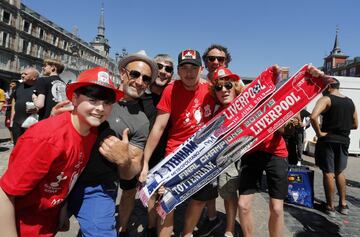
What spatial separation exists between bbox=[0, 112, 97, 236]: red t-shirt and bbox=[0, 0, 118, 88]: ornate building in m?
39.2

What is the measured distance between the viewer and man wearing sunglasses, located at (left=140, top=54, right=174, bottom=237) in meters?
3.43

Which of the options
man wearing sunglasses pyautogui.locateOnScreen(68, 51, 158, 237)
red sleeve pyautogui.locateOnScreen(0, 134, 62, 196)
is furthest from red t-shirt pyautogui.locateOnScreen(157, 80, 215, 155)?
red sleeve pyautogui.locateOnScreen(0, 134, 62, 196)

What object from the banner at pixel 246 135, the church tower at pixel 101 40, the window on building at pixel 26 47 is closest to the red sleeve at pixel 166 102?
the banner at pixel 246 135

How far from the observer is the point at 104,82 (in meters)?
1.91

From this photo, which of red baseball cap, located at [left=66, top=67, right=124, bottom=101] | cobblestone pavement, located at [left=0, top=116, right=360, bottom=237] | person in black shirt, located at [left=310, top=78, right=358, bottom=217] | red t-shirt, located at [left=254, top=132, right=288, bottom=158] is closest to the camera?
red baseball cap, located at [left=66, top=67, right=124, bottom=101]

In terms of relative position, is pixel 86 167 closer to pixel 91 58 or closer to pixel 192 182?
pixel 192 182

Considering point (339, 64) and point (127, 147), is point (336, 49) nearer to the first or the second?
point (339, 64)

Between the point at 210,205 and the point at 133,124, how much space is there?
1.83 metres

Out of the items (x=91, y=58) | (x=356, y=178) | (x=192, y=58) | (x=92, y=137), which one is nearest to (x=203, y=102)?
(x=192, y=58)

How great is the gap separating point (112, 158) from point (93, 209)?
43cm

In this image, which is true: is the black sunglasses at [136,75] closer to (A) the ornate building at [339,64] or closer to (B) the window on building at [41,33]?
(B) the window on building at [41,33]

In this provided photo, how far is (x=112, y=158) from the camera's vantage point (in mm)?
2086

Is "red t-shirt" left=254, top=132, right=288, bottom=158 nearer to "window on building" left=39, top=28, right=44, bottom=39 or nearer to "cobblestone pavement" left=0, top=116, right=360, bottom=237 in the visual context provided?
"cobblestone pavement" left=0, top=116, right=360, bottom=237

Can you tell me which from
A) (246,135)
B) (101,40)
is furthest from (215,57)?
(101,40)
